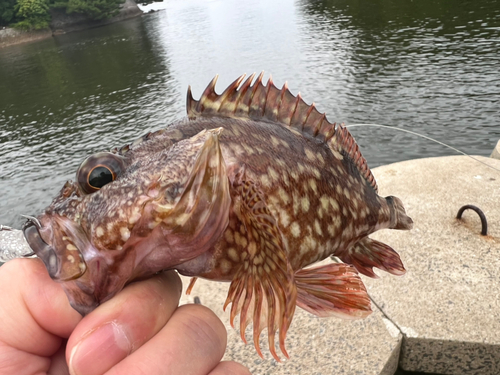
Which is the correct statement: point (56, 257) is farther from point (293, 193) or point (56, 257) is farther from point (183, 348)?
point (293, 193)

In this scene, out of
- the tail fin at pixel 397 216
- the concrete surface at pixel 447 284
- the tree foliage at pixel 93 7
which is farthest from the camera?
the tree foliage at pixel 93 7

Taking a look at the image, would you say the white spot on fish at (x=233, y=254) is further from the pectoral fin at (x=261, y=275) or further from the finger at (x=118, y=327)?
the finger at (x=118, y=327)

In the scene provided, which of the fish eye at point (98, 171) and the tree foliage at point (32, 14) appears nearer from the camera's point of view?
the fish eye at point (98, 171)

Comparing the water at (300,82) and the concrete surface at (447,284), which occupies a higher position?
the concrete surface at (447,284)

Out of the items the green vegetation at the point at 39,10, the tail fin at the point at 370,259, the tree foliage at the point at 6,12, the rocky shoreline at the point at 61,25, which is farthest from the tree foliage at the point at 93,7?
the tail fin at the point at 370,259

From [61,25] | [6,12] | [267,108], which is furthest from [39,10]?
[267,108]

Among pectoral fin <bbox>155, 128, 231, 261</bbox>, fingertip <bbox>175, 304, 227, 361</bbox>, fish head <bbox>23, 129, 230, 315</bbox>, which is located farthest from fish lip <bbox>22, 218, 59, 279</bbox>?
fingertip <bbox>175, 304, 227, 361</bbox>
